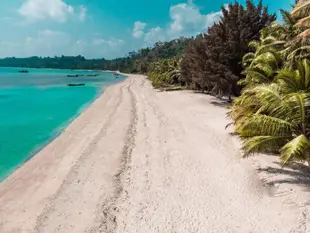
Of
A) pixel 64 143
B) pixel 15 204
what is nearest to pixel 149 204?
pixel 15 204

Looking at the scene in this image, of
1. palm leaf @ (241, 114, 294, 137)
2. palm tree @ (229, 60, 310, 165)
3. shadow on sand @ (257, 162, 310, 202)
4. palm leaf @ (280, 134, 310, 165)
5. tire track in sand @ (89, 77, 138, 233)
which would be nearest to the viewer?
tire track in sand @ (89, 77, 138, 233)

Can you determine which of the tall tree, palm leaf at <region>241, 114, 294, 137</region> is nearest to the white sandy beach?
palm leaf at <region>241, 114, 294, 137</region>

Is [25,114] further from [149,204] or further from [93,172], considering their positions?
[149,204]

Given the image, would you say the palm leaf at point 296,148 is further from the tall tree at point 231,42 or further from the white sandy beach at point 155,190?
the tall tree at point 231,42

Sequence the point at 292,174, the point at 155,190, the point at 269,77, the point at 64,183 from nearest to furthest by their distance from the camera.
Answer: the point at 155,190, the point at 292,174, the point at 64,183, the point at 269,77

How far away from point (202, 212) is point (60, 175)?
6864mm

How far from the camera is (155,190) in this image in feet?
34.8

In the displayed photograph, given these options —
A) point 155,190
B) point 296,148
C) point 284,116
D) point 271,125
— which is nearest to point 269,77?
point 284,116

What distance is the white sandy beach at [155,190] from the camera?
8656 millimetres

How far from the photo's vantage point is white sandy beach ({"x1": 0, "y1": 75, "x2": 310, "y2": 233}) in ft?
28.4

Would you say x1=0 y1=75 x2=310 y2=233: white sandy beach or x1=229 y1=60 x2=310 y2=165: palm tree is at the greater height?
x1=229 y1=60 x2=310 y2=165: palm tree

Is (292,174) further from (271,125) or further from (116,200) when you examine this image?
(116,200)

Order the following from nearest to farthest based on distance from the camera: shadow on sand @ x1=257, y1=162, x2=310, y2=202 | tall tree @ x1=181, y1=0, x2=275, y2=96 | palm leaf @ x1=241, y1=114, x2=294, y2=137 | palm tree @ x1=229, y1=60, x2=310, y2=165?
palm tree @ x1=229, y1=60, x2=310, y2=165, palm leaf @ x1=241, y1=114, x2=294, y2=137, shadow on sand @ x1=257, y1=162, x2=310, y2=202, tall tree @ x1=181, y1=0, x2=275, y2=96

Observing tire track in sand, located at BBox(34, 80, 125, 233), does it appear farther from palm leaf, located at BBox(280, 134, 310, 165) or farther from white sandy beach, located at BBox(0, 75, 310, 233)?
palm leaf, located at BBox(280, 134, 310, 165)
